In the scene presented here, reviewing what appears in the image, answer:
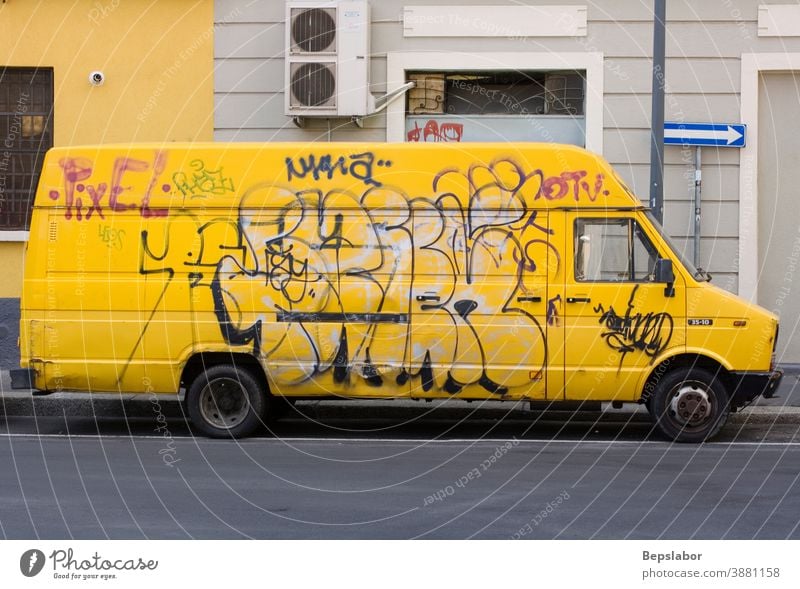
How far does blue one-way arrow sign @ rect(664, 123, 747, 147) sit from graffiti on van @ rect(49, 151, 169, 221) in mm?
6925

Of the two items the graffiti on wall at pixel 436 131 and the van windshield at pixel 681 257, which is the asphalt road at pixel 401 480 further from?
the graffiti on wall at pixel 436 131

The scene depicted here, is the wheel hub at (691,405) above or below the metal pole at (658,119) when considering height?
below

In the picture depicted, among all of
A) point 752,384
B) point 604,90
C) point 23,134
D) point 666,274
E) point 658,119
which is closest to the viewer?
point 666,274

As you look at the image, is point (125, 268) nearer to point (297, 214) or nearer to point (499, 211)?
point (297, 214)

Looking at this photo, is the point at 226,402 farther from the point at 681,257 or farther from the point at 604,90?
the point at 604,90

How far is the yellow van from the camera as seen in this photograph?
11141 millimetres

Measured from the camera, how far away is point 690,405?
11164mm

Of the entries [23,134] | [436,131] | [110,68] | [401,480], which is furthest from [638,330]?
[23,134]

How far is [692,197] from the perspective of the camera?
15.8 meters

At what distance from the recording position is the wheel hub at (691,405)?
11.1m

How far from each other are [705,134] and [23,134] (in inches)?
342

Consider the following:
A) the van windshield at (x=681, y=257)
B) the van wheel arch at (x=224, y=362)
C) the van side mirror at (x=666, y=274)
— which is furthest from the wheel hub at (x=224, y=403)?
the van windshield at (x=681, y=257)

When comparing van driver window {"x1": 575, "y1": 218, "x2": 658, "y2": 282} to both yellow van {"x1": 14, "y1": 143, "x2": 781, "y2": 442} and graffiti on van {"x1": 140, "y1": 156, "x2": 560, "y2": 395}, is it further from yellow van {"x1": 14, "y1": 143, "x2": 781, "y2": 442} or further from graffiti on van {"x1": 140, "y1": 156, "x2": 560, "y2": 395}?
graffiti on van {"x1": 140, "y1": 156, "x2": 560, "y2": 395}

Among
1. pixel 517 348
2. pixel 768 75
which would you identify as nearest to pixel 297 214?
pixel 517 348
